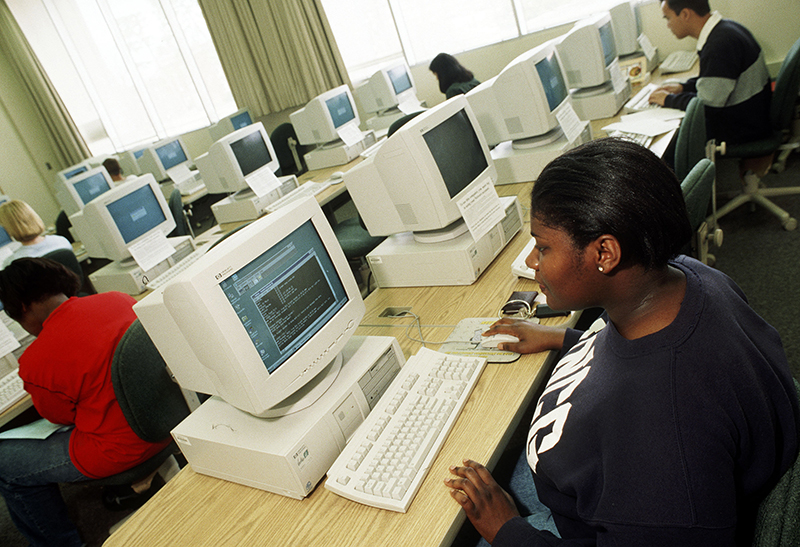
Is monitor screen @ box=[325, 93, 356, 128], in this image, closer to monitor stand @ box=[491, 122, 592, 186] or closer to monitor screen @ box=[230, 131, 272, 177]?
monitor screen @ box=[230, 131, 272, 177]

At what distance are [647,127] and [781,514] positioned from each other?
2.21 meters

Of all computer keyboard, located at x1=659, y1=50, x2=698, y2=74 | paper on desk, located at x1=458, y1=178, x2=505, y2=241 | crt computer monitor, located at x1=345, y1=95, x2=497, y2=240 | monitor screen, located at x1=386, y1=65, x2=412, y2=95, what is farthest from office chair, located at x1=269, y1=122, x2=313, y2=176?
paper on desk, located at x1=458, y1=178, x2=505, y2=241

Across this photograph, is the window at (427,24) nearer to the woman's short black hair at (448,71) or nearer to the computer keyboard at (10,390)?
the woman's short black hair at (448,71)

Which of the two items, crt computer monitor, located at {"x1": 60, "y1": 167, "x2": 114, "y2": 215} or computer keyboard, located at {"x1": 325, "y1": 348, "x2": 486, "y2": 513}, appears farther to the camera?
crt computer monitor, located at {"x1": 60, "y1": 167, "x2": 114, "y2": 215}

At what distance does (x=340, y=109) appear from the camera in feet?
13.6

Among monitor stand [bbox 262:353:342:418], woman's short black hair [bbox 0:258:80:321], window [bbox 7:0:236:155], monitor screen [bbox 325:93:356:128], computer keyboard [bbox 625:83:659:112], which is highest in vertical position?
window [bbox 7:0:236:155]

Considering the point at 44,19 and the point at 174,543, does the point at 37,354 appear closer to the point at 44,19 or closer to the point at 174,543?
the point at 174,543

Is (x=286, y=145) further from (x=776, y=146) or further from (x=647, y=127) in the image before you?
(x=776, y=146)

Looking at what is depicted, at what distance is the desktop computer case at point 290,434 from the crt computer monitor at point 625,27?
10.5 feet

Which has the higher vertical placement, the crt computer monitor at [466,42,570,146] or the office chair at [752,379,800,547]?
the crt computer monitor at [466,42,570,146]

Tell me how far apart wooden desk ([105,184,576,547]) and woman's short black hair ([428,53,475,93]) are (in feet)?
10.4

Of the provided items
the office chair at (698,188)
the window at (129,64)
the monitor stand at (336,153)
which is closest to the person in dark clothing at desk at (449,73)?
the monitor stand at (336,153)

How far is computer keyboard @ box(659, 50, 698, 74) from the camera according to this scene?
351 cm

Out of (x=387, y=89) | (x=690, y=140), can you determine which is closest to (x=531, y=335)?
(x=690, y=140)
